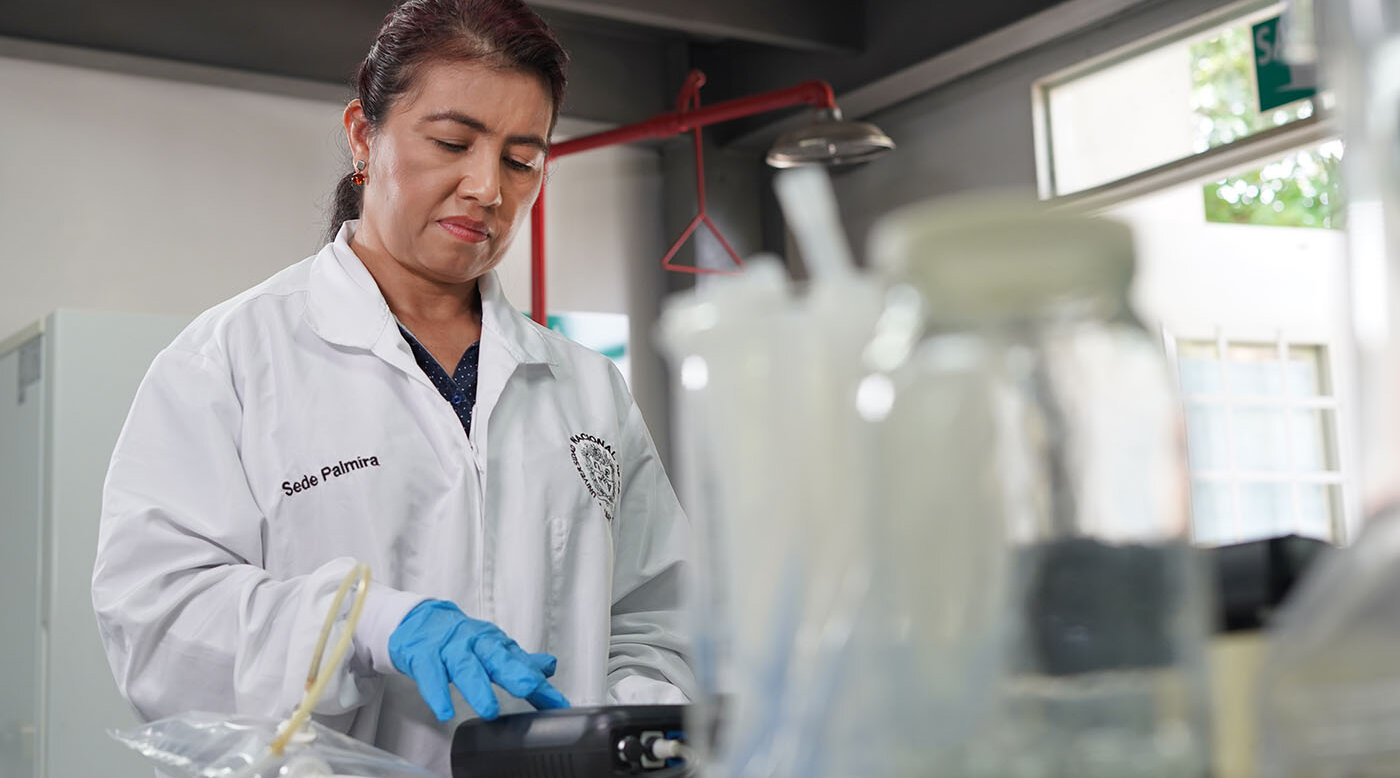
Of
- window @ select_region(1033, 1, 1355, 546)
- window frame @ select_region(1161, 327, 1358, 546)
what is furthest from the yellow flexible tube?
window frame @ select_region(1161, 327, 1358, 546)

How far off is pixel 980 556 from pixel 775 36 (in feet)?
13.5

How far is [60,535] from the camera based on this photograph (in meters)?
2.92

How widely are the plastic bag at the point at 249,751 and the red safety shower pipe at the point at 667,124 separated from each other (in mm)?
2969

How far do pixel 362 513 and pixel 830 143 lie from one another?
93.7 inches

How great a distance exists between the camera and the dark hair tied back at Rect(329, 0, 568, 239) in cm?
165

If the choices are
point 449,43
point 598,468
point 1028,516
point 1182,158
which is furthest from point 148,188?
point 1028,516

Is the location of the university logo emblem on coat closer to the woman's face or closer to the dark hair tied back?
the woman's face

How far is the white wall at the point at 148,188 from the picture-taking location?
3744 mm

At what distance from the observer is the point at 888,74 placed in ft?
14.2

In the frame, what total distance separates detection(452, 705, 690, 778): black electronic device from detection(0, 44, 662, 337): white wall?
9.19ft

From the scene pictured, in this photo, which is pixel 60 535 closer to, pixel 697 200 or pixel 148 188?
pixel 148 188

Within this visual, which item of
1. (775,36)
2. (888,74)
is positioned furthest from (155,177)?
(888,74)

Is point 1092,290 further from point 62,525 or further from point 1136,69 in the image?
point 1136,69

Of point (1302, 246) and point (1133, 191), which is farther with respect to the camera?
point (1302, 246)
